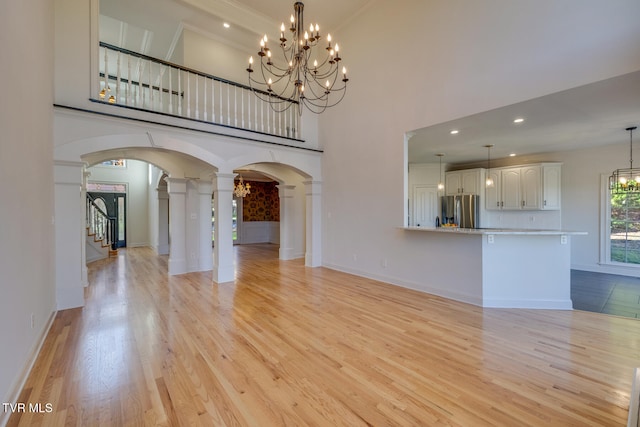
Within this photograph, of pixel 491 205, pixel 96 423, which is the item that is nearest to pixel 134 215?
pixel 96 423

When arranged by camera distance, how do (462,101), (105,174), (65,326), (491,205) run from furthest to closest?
1. (105,174)
2. (491,205)
3. (462,101)
4. (65,326)

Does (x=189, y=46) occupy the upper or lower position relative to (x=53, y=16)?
upper

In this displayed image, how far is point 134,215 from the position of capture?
425 inches

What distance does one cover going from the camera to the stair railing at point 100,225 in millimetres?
8477

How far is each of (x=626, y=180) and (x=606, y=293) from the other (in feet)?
8.98

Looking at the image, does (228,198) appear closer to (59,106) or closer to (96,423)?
(59,106)

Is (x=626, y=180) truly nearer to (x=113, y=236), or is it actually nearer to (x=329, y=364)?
(x=329, y=364)

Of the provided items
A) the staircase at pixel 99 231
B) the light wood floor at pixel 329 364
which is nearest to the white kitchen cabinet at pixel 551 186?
the light wood floor at pixel 329 364

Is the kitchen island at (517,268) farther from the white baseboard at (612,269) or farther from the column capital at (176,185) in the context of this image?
the column capital at (176,185)

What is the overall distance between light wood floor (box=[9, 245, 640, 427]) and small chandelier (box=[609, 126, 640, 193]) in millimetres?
3580

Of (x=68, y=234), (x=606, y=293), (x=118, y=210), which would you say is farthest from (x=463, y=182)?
(x=118, y=210)

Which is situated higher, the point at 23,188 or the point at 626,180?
the point at 626,180

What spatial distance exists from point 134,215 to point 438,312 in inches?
456

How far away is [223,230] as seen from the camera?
531cm
